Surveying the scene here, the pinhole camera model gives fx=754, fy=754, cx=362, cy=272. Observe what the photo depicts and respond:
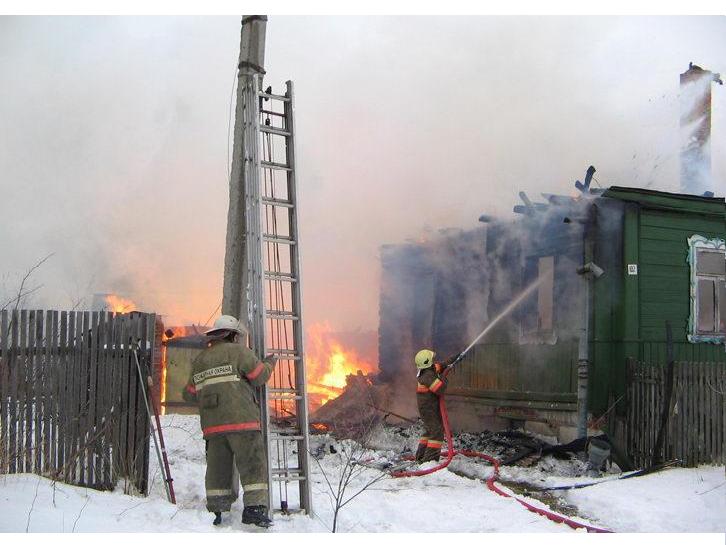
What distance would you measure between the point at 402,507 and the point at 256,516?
69.7 inches

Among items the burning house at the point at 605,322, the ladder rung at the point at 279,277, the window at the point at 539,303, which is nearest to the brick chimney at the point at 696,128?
the burning house at the point at 605,322

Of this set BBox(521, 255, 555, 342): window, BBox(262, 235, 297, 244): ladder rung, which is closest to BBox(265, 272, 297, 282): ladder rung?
BBox(262, 235, 297, 244): ladder rung

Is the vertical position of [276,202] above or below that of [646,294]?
above

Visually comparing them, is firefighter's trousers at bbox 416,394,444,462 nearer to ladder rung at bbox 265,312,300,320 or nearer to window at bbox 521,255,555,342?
window at bbox 521,255,555,342

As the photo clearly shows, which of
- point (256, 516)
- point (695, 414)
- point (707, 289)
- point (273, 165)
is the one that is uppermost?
point (273, 165)

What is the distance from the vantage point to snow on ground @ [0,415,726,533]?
19.7ft

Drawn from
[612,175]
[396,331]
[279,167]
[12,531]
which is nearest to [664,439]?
[279,167]

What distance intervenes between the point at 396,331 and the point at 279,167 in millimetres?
11547

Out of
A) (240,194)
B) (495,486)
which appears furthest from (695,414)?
(240,194)

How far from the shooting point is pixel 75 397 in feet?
23.2

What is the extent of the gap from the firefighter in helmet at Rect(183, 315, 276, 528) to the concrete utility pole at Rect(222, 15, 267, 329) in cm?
80

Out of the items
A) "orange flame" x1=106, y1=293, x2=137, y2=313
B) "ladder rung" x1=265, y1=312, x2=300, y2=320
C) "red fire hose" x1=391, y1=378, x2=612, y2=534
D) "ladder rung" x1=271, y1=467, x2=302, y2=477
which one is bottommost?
"red fire hose" x1=391, y1=378, x2=612, y2=534

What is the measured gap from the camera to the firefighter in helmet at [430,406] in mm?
10602

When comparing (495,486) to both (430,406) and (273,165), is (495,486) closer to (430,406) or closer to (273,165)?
(430,406)
